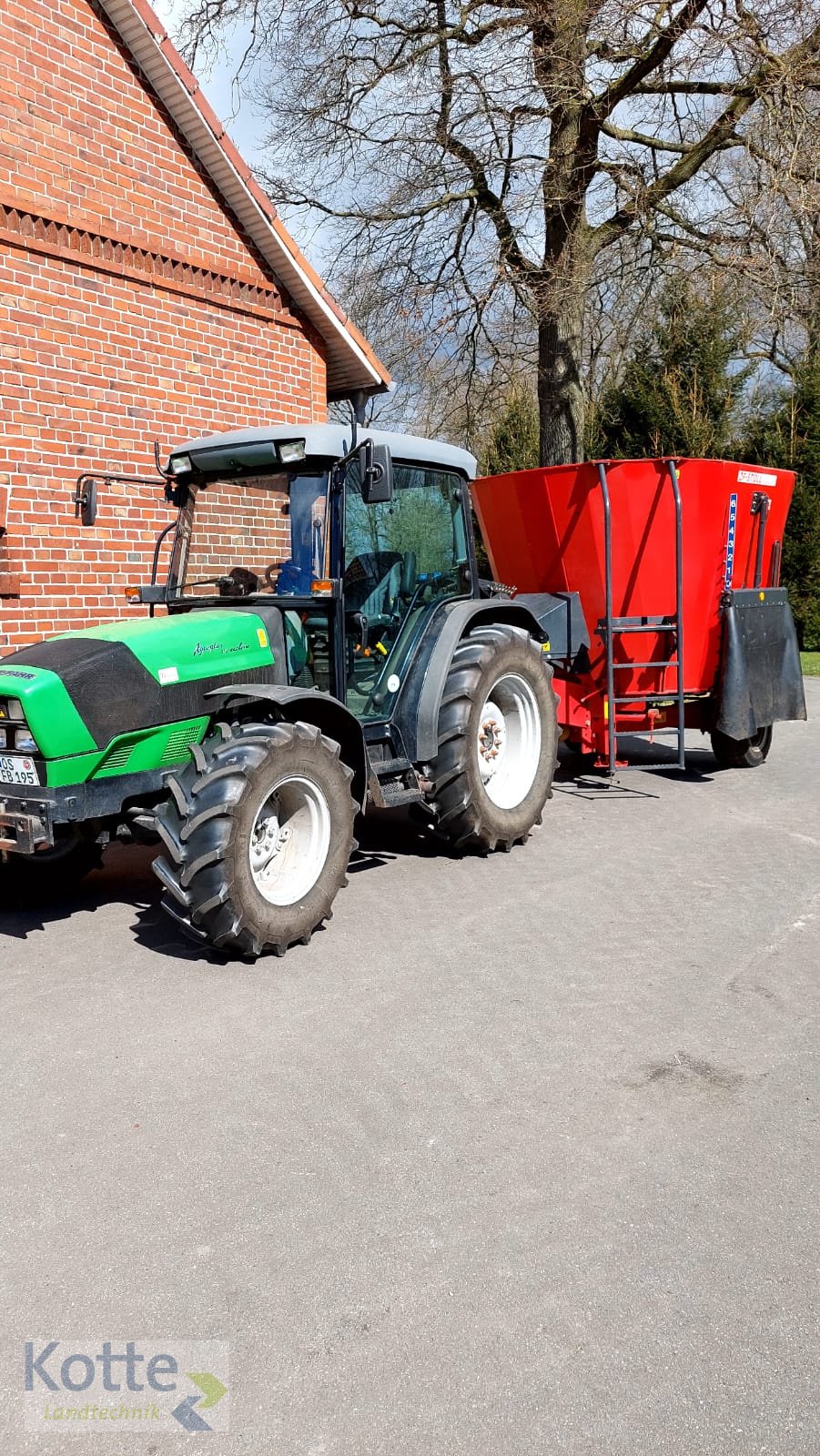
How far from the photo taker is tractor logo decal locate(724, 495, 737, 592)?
8531mm

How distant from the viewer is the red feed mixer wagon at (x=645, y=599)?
809 cm

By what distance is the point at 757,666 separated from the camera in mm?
8469

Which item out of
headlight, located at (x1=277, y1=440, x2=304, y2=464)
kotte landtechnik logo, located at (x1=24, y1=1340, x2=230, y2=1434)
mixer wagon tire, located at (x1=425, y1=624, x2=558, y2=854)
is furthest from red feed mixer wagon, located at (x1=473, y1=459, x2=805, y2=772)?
kotte landtechnik logo, located at (x1=24, y1=1340, x2=230, y2=1434)

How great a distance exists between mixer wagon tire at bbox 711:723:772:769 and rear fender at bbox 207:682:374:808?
4.12 metres

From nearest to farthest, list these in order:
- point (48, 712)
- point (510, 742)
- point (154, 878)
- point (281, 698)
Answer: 1. point (48, 712)
2. point (281, 698)
3. point (154, 878)
4. point (510, 742)

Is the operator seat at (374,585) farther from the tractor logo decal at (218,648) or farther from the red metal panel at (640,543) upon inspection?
the red metal panel at (640,543)

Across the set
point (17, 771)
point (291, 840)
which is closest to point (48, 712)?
point (17, 771)

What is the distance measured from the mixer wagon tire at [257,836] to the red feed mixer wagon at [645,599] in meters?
3.34

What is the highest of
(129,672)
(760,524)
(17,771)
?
(760,524)

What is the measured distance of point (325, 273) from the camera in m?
15.3

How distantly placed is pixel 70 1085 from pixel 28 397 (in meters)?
5.37

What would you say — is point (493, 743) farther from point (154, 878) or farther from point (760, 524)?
point (760, 524)

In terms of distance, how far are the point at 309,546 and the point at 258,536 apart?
258 millimetres

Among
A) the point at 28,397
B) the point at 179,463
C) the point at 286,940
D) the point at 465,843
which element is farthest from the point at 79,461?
the point at 286,940
